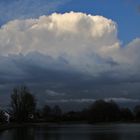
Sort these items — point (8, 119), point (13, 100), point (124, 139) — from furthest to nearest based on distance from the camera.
Result: point (8, 119) < point (13, 100) < point (124, 139)

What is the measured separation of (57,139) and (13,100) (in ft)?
321

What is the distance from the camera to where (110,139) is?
2427 inches

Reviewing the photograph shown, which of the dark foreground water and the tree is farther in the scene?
the tree

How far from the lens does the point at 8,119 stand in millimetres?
192500

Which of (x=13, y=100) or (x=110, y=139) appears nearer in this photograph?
(x=110, y=139)

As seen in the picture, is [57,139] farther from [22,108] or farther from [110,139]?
[22,108]

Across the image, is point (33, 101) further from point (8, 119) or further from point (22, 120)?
point (8, 119)

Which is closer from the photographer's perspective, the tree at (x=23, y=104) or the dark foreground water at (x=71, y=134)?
the dark foreground water at (x=71, y=134)

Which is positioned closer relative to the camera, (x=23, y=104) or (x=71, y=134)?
(x=71, y=134)

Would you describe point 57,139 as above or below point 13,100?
below

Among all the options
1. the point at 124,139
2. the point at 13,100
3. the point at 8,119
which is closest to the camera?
the point at 124,139

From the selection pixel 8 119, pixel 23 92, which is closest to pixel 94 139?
pixel 23 92

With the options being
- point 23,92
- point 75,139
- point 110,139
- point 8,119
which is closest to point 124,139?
point 110,139

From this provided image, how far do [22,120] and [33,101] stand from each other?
9404 mm
